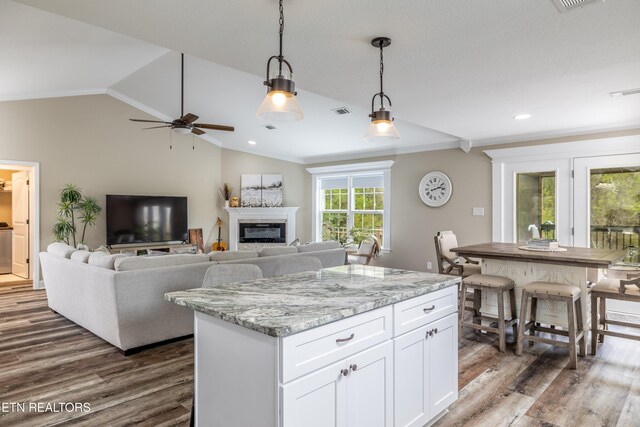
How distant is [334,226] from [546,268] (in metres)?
5.07

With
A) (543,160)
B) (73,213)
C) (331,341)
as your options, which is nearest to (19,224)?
(73,213)

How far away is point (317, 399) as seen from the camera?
150cm

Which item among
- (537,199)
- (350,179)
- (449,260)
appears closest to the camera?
(449,260)

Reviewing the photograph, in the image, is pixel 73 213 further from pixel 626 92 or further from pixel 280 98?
pixel 626 92

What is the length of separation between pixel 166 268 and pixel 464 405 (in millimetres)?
2786

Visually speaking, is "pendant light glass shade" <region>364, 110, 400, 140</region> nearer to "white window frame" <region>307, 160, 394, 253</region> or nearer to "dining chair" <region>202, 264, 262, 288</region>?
"dining chair" <region>202, 264, 262, 288</region>

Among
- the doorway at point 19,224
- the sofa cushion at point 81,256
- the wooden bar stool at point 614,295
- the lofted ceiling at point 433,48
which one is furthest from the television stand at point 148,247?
the wooden bar stool at point 614,295

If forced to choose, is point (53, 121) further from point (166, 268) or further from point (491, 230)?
point (491, 230)

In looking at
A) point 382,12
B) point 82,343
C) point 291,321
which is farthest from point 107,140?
point 291,321

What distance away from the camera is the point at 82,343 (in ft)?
12.0

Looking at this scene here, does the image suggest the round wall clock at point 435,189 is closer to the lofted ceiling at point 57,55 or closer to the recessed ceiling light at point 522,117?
the recessed ceiling light at point 522,117

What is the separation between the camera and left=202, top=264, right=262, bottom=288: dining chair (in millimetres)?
2561

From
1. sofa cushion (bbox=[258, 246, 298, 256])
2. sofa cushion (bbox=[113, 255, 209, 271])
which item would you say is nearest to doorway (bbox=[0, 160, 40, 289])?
sofa cushion (bbox=[113, 255, 209, 271])

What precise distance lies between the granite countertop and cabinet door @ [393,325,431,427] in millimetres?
243
